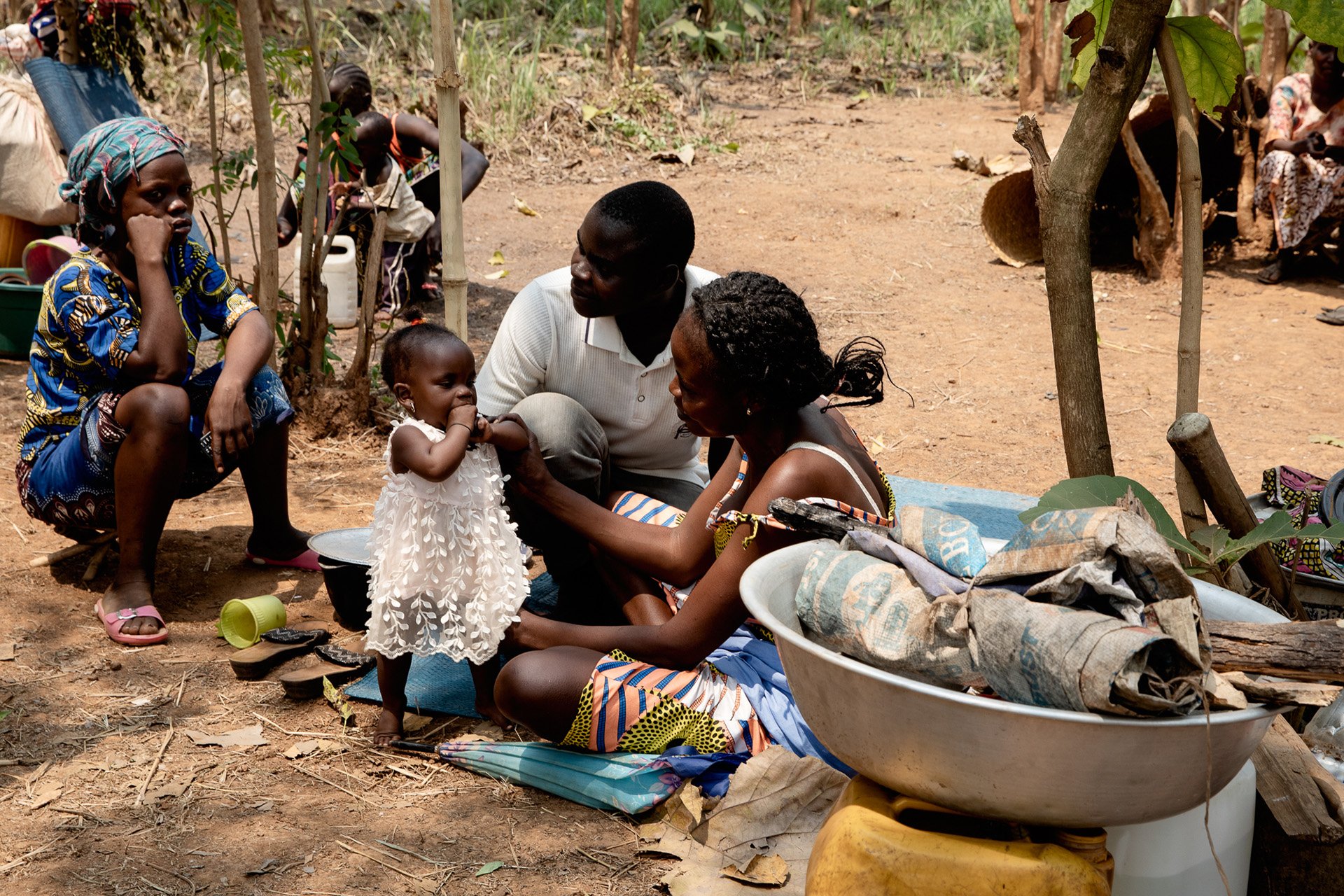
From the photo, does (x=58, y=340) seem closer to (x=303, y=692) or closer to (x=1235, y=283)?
(x=303, y=692)

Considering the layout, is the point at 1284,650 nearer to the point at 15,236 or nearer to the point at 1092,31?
the point at 1092,31

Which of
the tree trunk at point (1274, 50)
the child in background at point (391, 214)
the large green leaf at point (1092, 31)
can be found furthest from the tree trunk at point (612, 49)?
the large green leaf at point (1092, 31)

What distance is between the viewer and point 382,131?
18.5ft

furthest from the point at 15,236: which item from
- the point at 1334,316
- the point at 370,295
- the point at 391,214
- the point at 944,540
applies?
the point at 1334,316

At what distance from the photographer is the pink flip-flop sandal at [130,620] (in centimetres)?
283

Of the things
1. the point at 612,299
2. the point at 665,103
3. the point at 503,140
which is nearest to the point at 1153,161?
the point at 665,103

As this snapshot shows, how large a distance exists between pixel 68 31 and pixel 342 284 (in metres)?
1.55

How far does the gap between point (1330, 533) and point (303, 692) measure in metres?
2.11

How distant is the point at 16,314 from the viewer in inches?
193

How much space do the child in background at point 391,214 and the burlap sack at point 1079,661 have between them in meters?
4.57

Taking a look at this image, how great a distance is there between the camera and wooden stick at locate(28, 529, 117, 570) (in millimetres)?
3250

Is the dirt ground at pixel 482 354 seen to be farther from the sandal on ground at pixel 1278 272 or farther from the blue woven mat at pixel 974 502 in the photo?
the blue woven mat at pixel 974 502

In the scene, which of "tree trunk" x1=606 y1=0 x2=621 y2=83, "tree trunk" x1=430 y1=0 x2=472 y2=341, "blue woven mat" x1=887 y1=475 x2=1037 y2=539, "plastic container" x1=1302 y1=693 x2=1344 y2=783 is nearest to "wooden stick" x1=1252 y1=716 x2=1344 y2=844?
"plastic container" x1=1302 y1=693 x2=1344 y2=783

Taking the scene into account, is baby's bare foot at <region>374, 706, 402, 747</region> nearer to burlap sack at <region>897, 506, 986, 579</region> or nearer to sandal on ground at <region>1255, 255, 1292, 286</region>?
burlap sack at <region>897, 506, 986, 579</region>
